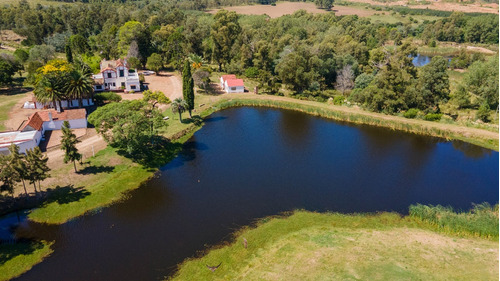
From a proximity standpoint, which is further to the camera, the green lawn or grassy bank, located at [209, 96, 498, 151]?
the green lawn

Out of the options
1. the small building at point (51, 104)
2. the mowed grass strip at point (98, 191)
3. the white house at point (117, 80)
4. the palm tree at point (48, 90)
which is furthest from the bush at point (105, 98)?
the mowed grass strip at point (98, 191)

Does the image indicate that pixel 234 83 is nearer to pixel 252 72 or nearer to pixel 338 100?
pixel 252 72

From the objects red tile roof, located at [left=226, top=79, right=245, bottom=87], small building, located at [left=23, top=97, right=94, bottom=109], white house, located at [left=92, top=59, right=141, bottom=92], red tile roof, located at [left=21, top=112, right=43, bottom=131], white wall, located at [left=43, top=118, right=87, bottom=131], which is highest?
white house, located at [left=92, top=59, right=141, bottom=92]

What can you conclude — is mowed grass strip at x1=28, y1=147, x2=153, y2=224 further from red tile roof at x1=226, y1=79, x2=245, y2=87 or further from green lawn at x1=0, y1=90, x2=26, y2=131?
red tile roof at x1=226, y1=79, x2=245, y2=87

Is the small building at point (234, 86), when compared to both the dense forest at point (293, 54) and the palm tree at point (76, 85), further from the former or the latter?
the palm tree at point (76, 85)

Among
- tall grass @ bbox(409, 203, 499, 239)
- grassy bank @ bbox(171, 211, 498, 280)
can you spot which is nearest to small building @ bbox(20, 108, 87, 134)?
grassy bank @ bbox(171, 211, 498, 280)

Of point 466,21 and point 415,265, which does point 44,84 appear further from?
point 466,21
